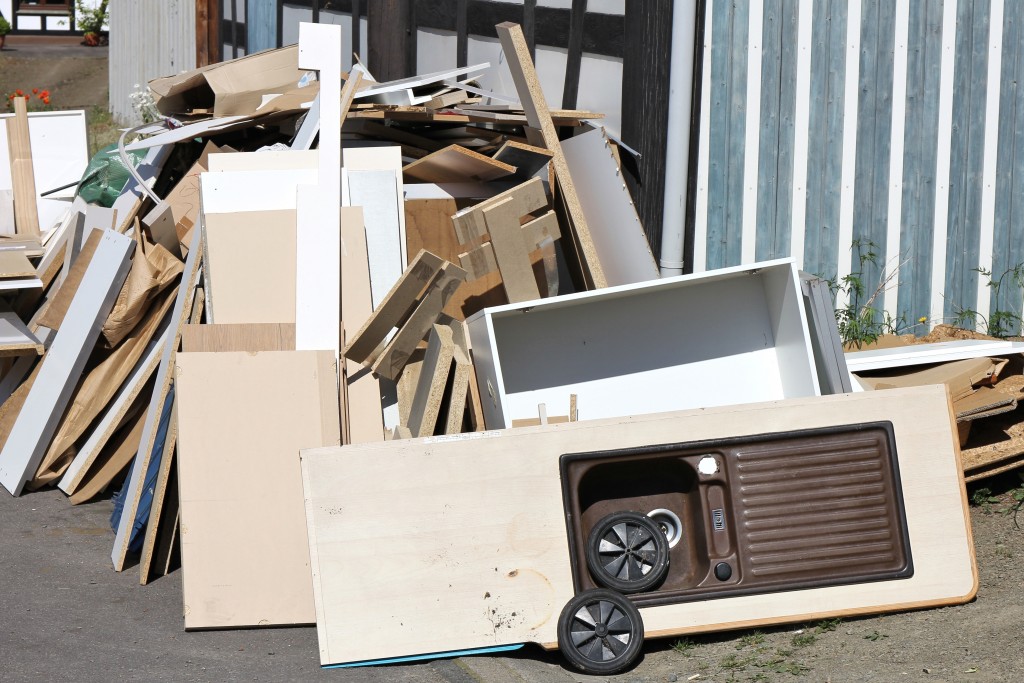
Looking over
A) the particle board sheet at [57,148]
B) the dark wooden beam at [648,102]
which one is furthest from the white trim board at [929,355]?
the particle board sheet at [57,148]

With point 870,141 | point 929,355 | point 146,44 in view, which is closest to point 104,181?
point 870,141

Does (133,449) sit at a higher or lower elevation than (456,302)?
lower

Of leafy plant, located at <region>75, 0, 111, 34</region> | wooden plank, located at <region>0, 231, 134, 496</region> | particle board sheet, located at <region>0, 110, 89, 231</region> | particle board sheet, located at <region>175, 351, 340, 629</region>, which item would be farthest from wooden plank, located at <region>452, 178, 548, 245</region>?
leafy plant, located at <region>75, 0, 111, 34</region>

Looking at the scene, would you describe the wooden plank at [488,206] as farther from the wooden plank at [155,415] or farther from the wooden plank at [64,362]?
the wooden plank at [64,362]

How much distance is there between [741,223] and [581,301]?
5.16 feet

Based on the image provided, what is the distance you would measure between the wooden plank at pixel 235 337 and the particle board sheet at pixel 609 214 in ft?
5.14

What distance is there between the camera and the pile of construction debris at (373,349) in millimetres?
3389

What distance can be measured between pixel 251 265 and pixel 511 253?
1108 mm

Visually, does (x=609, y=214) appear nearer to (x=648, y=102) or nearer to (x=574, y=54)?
(x=648, y=102)

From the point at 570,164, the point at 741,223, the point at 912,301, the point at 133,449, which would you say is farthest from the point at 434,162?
the point at 912,301

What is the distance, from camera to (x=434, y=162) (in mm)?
5082

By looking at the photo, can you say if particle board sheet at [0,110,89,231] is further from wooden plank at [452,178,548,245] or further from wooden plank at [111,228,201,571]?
wooden plank at [452,178,548,245]

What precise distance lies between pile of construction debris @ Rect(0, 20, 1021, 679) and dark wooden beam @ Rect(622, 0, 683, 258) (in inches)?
8.5

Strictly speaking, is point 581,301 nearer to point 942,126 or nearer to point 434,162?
point 434,162
